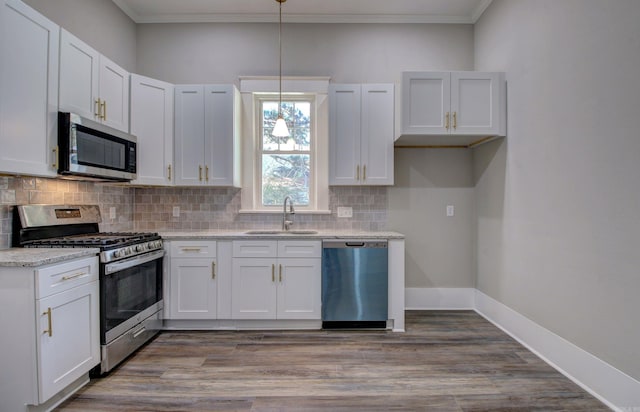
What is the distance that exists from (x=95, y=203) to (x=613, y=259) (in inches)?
158

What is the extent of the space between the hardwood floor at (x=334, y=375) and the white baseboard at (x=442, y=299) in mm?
639

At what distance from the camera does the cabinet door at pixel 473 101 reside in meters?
3.14

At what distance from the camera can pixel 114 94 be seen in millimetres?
2902

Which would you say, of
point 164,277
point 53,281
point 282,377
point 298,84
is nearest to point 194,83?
point 298,84

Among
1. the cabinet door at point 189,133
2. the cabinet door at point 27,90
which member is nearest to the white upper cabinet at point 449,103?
the cabinet door at point 189,133

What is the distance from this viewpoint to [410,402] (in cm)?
205

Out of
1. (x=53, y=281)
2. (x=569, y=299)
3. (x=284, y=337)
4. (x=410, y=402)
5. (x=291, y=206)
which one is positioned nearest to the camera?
(x=53, y=281)

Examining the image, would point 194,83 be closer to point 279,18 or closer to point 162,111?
point 162,111

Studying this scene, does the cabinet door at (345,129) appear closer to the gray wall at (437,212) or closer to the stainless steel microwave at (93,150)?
the gray wall at (437,212)

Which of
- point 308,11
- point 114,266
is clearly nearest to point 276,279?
point 114,266

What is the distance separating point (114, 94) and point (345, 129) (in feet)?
7.02

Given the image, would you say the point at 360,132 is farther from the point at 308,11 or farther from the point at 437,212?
the point at 308,11

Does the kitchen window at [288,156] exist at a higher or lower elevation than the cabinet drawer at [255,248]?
higher

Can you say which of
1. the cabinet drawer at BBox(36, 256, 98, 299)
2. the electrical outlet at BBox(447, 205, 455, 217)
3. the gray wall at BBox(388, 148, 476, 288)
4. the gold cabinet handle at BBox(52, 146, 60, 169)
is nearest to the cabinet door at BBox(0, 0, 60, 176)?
the gold cabinet handle at BBox(52, 146, 60, 169)
